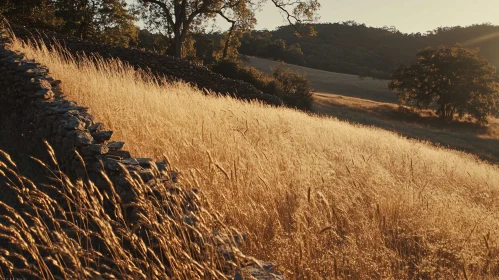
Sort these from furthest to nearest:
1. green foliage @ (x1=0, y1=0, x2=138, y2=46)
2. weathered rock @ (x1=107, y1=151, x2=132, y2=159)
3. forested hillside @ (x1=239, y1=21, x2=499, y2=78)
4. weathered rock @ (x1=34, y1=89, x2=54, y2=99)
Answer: forested hillside @ (x1=239, y1=21, x2=499, y2=78) < green foliage @ (x1=0, y1=0, x2=138, y2=46) < weathered rock @ (x1=34, y1=89, x2=54, y2=99) < weathered rock @ (x1=107, y1=151, x2=132, y2=159)

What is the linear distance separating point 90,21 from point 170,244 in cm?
2623

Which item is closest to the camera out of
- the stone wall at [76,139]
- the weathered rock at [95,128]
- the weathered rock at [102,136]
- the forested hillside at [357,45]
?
the stone wall at [76,139]

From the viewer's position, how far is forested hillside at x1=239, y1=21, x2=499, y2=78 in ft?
217

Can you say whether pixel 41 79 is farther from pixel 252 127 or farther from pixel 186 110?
pixel 252 127

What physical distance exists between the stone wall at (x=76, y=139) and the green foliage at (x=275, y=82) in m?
16.9

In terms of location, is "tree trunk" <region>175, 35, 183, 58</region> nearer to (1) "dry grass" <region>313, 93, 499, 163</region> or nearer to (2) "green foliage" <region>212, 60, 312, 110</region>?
(2) "green foliage" <region>212, 60, 312, 110</region>

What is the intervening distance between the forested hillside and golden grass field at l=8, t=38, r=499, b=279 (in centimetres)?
5607

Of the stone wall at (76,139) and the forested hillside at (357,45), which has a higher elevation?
the forested hillside at (357,45)

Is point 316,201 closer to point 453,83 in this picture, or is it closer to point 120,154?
point 120,154

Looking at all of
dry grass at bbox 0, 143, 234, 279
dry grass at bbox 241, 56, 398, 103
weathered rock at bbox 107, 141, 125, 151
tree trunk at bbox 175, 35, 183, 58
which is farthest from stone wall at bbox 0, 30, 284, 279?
dry grass at bbox 241, 56, 398, 103

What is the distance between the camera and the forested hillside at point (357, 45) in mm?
66125

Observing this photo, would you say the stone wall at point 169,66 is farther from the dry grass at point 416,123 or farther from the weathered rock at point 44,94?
the weathered rock at point 44,94

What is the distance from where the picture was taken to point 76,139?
13.6 ft

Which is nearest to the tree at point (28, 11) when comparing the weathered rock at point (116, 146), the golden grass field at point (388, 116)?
the golden grass field at point (388, 116)
